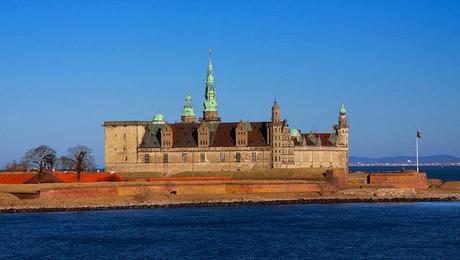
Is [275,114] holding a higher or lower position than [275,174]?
higher

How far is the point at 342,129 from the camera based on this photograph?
130 meters

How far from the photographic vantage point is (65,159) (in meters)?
137

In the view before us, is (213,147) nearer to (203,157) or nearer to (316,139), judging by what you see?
(203,157)

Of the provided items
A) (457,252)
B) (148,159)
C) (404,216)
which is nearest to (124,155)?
(148,159)

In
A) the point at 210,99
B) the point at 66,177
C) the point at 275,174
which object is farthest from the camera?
the point at 210,99

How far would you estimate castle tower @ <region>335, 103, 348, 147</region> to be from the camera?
420ft

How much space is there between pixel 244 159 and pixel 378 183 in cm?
1944

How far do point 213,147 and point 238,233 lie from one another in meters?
53.8

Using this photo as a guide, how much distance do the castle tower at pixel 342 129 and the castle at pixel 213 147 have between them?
2101 mm

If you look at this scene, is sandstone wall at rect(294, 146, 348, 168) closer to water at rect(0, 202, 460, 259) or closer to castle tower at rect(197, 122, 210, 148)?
castle tower at rect(197, 122, 210, 148)

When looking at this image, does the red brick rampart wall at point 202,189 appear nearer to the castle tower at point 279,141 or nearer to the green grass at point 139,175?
the green grass at point 139,175

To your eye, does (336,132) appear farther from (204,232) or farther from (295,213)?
(204,232)

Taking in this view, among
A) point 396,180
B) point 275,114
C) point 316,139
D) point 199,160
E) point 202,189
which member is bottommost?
point 202,189

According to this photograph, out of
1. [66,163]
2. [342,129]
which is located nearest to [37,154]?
[66,163]
